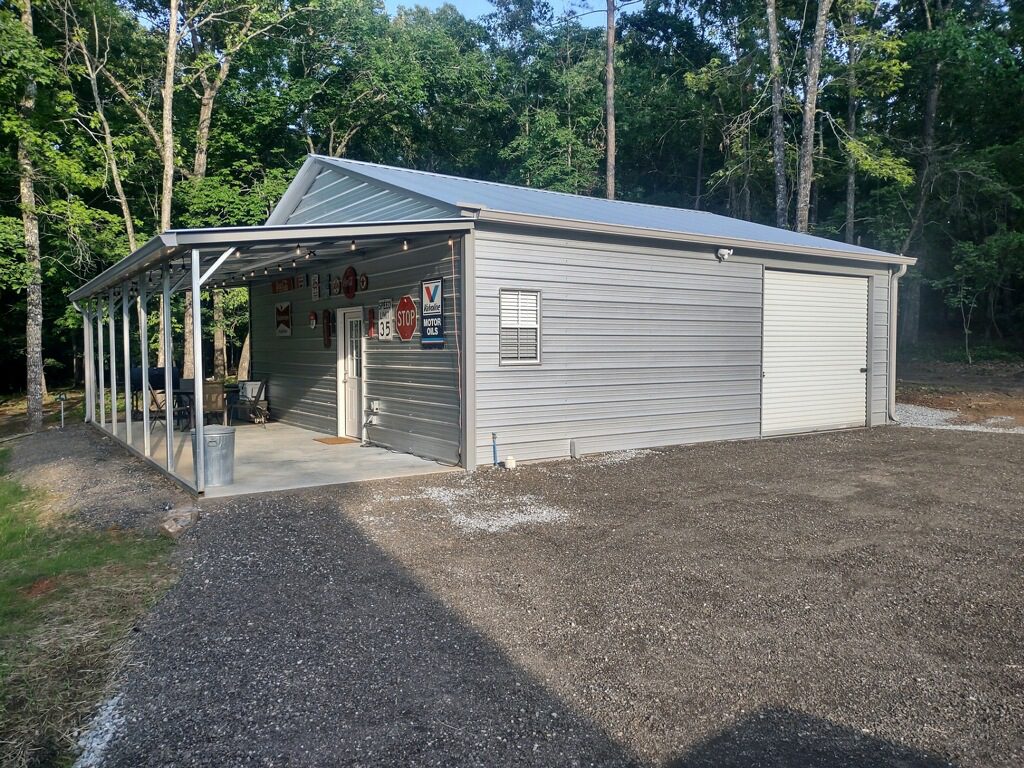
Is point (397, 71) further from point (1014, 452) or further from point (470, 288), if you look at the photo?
point (1014, 452)

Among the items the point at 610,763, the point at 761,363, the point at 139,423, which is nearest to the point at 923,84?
the point at 761,363

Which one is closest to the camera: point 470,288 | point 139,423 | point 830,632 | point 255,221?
point 830,632

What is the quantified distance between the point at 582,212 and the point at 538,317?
223 centimetres

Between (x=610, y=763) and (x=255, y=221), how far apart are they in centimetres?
1763

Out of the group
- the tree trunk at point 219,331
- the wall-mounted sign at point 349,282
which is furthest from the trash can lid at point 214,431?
the tree trunk at point 219,331

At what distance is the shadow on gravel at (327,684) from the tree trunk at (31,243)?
1245 cm

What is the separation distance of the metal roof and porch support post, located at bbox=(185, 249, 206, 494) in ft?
9.22

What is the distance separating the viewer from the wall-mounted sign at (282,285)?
1259 cm

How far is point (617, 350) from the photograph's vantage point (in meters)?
9.56

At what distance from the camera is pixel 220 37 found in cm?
1975

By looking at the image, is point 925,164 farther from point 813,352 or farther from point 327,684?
point 327,684

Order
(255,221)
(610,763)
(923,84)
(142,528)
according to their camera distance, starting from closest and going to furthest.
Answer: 1. (610,763)
2. (142,528)
3. (255,221)
4. (923,84)

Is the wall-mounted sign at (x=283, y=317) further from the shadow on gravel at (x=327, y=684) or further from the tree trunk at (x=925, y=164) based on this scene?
the tree trunk at (x=925, y=164)

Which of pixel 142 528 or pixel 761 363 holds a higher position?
pixel 761 363
